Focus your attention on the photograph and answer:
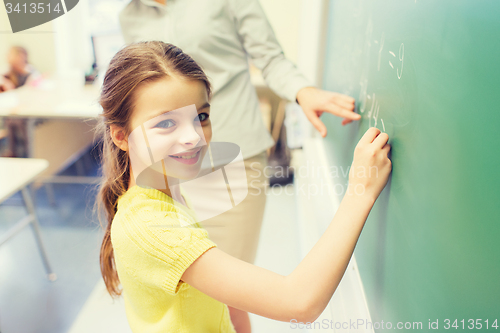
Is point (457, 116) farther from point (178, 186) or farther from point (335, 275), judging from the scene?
point (178, 186)

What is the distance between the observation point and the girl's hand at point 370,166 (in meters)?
0.44

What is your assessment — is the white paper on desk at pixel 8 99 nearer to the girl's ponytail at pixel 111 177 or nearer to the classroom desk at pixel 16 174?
the classroom desk at pixel 16 174

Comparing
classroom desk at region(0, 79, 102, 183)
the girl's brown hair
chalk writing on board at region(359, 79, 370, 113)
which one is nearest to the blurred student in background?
classroom desk at region(0, 79, 102, 183)

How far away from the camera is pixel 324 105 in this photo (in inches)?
26.1

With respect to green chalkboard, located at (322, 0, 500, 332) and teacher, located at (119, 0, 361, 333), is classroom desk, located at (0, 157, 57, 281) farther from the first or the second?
green chalkboard, located at (322, 0, 500, 332)

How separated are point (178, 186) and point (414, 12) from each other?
44cm

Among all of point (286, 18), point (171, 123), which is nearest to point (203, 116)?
point (171, 123)

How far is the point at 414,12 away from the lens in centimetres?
42

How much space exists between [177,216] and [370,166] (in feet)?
0.90

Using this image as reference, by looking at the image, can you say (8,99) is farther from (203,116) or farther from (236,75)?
(203,116)

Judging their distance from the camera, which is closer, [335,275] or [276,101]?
[335,275]

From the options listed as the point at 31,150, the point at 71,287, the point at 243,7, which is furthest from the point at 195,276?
the point at 31,150

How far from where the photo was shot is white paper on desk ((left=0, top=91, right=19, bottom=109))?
1957mm

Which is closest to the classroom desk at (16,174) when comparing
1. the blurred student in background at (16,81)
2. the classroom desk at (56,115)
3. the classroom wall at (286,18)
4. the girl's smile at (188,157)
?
the classroom desk at (56,115)
